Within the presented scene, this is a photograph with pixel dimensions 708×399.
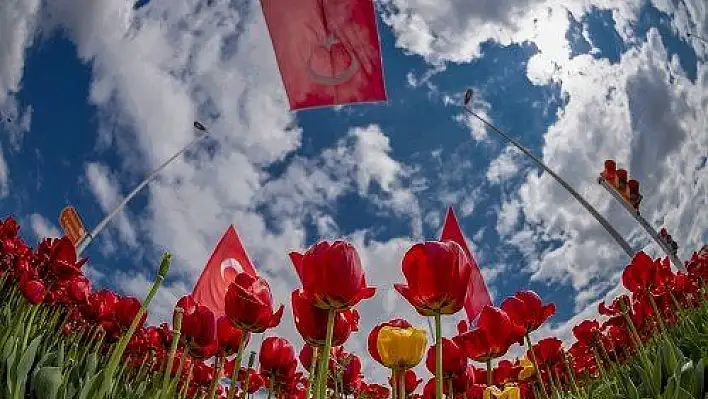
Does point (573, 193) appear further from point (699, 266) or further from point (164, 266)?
point (164, 266)

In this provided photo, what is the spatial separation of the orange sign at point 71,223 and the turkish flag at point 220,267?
460cm

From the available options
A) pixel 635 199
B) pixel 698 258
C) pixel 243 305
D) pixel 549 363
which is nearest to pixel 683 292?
pixel 698 258

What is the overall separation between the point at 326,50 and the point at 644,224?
809 centimetres

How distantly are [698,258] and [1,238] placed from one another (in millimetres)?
5800

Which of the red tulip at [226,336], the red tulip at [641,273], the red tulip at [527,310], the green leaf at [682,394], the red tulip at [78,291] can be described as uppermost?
the red tulip at [641,273]

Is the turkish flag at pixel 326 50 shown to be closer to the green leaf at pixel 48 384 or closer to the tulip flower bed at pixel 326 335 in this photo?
the tulip flower bed at pixel 326 335

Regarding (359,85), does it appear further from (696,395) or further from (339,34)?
(696,395)

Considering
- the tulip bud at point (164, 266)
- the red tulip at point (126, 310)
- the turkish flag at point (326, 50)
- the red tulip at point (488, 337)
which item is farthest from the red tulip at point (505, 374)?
the turkish flag at point (326, 50)

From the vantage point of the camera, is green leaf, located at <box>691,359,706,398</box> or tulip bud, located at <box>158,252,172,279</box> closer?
tulip bud, located at <box>158,252,172,279</box>

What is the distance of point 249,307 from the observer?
183cm

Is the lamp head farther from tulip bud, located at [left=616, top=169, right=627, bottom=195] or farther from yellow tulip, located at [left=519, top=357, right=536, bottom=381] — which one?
yellow tulip, located at [left=519, top=357, right=536, bottom=381]

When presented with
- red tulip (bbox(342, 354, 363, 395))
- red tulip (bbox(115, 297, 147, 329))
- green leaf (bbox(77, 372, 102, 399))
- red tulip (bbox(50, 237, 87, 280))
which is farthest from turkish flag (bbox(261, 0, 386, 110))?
green leaf (bbox(77, 372, 102, 399))

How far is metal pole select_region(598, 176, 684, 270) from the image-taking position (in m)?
11.6

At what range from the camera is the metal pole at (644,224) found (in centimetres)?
1162
